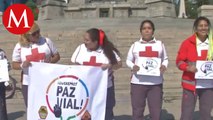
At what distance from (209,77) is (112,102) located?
1.46 m

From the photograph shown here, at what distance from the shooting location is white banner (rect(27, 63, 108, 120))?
18.0ft

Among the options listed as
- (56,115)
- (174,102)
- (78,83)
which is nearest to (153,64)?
(78,83)

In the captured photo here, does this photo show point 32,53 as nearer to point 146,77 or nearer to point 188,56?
point 146,77

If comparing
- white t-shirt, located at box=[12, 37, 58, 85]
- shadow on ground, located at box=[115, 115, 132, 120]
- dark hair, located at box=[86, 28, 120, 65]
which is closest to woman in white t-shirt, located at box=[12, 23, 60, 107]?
white t-shirt, located at box=[12, 37, 58, 85]

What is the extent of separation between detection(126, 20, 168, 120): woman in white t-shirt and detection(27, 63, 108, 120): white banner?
0.82 m

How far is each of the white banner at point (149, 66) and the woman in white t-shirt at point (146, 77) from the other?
0.07 ft

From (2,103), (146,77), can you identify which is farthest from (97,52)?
(2,103)

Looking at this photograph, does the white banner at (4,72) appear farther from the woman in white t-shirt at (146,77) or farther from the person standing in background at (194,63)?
the person standing in background at (194,63)

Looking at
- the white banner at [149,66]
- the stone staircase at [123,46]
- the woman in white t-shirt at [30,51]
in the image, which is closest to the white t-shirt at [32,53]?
the woman in white t-shirt at [30,51]

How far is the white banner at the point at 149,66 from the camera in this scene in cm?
611

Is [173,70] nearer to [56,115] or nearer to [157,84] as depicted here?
[157,84]

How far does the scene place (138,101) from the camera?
633cm

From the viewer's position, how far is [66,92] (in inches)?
216

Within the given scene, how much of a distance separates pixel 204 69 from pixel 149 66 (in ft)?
2.60
